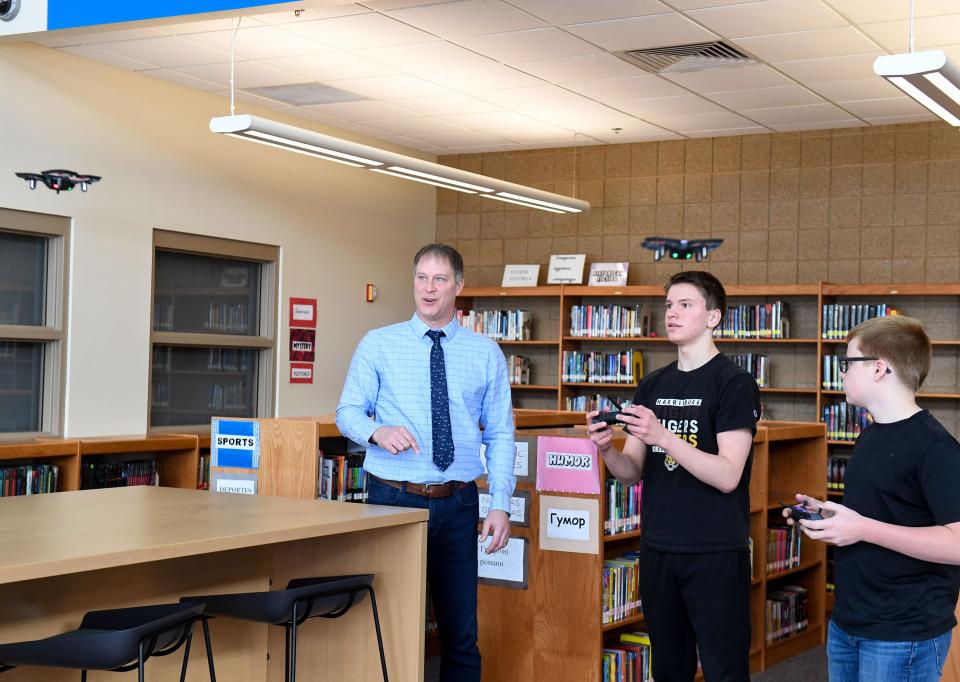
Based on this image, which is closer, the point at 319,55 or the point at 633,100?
the point at 319,55

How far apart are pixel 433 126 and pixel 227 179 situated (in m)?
1.79

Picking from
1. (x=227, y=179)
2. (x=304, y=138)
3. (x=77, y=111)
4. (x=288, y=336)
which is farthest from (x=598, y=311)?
(x=77, y=111)

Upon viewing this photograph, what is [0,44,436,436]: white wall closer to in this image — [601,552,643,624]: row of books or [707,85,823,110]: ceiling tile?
[707,85,823,110]: ceiling tile

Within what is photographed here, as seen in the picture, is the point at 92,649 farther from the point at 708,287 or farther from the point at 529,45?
the point at 529,45

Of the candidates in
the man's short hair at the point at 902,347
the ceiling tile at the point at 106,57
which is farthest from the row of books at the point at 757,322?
the man's short hair at the point at 902,347

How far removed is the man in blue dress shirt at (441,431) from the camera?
376 cm

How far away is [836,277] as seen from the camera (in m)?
8.88

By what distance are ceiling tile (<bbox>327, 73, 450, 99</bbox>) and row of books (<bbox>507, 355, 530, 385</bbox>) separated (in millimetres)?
2791

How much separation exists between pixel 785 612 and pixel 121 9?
4681 mm

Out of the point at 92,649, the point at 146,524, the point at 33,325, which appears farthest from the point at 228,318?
the point at 92,649

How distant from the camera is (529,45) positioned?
6.75m

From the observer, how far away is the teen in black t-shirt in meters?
3.25

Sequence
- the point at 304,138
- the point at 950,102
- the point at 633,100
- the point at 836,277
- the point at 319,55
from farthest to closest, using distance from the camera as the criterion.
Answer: the point at 836,277 < the point at 633,100 < the point at 319,55 < the point at 304,138 < the point at 950,102

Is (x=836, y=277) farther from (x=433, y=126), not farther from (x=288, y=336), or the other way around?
(x=288, y=336)
